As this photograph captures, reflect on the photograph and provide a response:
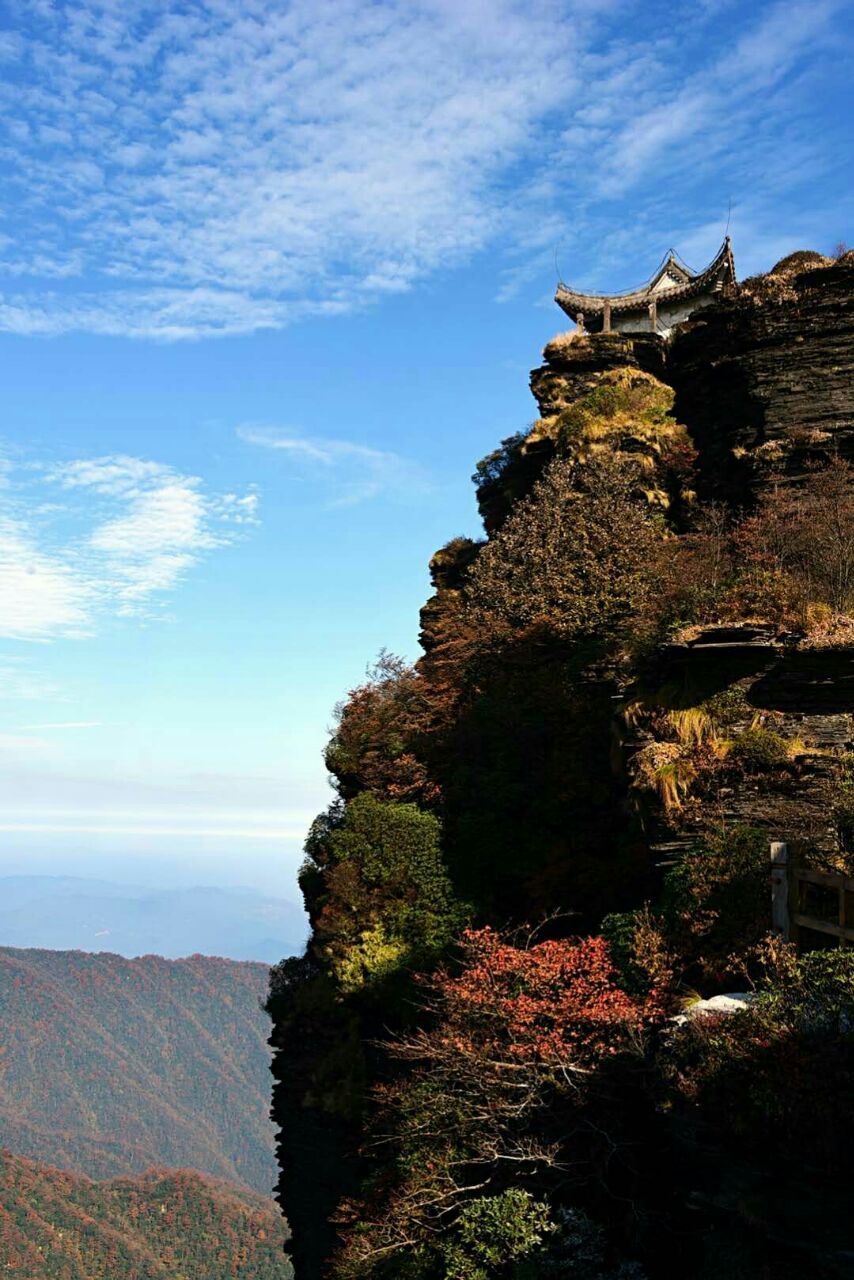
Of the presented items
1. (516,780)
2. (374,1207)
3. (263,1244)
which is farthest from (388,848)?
(263,1244)

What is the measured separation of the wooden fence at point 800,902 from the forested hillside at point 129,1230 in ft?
323

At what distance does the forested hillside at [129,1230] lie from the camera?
94.1m

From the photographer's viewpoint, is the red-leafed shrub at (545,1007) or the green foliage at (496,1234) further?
the red-leafed shrub at (545,1007)

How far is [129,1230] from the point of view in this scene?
10369cm

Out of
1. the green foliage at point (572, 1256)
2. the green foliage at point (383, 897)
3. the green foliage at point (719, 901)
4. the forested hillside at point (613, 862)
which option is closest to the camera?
the forested hillside at point (613, 862)

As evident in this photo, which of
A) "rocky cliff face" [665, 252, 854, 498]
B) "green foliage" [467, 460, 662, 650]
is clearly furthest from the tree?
"rocky cliff face" [665, 252, 854, 498]

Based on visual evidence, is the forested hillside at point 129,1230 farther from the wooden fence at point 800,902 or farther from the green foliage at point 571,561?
the wooden fence at point 800,902

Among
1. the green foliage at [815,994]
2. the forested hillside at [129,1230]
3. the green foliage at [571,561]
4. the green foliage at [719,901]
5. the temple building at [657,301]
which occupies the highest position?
the temple building at [657,301]

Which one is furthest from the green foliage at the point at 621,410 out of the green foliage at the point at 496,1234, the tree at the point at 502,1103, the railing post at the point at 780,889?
the green foliage at the point at 496,1234

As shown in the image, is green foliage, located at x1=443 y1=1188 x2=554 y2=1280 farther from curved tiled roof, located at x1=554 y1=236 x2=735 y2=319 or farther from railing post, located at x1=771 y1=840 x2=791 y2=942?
curved tiled roof, located at x1=554 y1=236 x2=735 y2=319

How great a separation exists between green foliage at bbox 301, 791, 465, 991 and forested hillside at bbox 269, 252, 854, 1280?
72 mm

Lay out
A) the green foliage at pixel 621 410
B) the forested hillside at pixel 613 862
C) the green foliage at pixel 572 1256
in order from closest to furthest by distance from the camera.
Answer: the forested hillside at pixel 613 862 < the green foliage at pixel 572 1256 < the green foliage at pixel 621 410

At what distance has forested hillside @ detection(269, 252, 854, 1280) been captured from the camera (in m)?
10.5

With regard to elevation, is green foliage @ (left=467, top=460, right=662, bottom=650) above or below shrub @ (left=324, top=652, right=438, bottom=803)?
above
